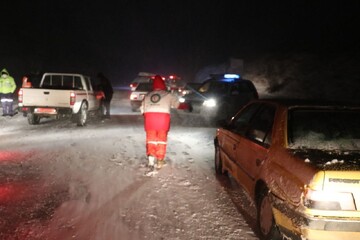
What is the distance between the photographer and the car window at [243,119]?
227 inches

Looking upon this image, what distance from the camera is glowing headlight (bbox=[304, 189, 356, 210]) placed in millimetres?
3393

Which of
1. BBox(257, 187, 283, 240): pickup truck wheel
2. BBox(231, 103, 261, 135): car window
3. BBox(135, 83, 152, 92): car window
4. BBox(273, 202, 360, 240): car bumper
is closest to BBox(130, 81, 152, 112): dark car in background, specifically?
BBox(135, 83, 152, 92): car window

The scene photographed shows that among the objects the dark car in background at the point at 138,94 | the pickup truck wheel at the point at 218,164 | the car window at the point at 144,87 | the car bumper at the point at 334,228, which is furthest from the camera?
the car window at the point at 144,87

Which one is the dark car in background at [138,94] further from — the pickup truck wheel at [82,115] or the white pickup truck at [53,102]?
the white pickup truck at [53,102]

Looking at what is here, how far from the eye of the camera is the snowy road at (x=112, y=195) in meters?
4.72

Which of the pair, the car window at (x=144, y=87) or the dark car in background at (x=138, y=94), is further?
the car window at (x=144, y=87)

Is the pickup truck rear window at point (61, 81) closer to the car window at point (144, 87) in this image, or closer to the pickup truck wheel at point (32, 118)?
the pickup truck wheel at point (32, 118)

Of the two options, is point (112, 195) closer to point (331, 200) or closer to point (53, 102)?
point (331, 200)

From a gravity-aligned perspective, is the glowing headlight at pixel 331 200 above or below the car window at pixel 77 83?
below

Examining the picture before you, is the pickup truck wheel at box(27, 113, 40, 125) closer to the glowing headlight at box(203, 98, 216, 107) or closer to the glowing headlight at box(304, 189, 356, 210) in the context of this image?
the glowing headlight at box(203, 98, 216, 107)

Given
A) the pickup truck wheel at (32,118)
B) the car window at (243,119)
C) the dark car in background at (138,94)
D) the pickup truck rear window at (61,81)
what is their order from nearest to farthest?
the car window at (243,119) → the pickup truck wheel at (32,118) → the pickup truck rear window at (61,81) → the dark car in background at (138,94)

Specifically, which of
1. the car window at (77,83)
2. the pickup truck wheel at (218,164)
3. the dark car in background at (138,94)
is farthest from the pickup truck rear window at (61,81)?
the pickup truck wheel at (218,164)

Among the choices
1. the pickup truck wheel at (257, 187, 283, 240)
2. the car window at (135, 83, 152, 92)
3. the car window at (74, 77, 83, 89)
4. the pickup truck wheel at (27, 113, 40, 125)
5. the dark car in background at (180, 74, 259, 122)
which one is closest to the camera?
the pickup truck wheel at (257, 187, 283, 240)

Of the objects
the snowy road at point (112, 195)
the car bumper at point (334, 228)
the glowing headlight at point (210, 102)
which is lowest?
the snowy road at point (112, 195)
